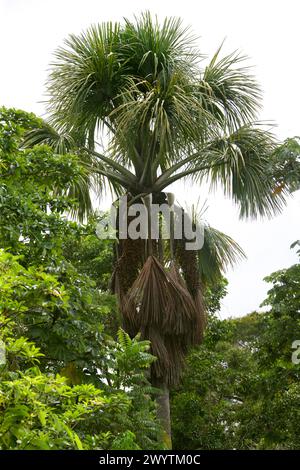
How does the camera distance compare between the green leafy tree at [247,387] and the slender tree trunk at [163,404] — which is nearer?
the slender tree trunk at [163,404]

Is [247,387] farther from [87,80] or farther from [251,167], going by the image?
[87,80]

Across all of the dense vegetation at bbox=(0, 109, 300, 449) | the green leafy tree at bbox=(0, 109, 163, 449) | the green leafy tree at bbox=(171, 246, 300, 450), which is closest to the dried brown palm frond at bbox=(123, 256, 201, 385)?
the dense vegetation at bbox=(0, 109, 300, 449)

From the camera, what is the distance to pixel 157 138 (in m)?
9.93

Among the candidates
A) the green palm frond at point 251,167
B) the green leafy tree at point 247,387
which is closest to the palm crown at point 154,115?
the green palm frond at point 251,167

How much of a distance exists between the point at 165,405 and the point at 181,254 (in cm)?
201

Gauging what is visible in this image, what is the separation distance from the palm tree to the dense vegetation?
557mm

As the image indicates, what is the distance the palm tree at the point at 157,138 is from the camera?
9547mm

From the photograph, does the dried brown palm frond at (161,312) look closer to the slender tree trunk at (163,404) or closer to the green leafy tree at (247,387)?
the slender tree trunk at (163,404)

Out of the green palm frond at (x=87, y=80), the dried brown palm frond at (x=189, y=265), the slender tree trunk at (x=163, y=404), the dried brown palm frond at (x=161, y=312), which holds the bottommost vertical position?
the slender tree trunk at (x=163, y=404)

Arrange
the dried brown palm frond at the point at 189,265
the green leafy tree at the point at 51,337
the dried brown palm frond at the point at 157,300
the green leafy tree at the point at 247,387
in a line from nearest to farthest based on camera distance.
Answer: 1. the green leafy tree at the point at 51,337
2. the dried brown palm frond at the point at 157,300
3. the dried brown palm frond at the point at 189,265
4. the green leafy tree at the point at 247,387

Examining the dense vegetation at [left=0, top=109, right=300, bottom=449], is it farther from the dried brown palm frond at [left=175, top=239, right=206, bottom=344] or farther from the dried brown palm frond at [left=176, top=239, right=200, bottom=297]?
the dried brown palm frond at [left=176, top=239, right=200, bottom=297]

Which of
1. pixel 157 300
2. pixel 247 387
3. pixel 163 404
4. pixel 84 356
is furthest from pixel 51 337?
pixel 247 387

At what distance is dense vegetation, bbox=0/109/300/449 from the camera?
432 cm

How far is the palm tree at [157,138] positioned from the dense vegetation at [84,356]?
0.56m
